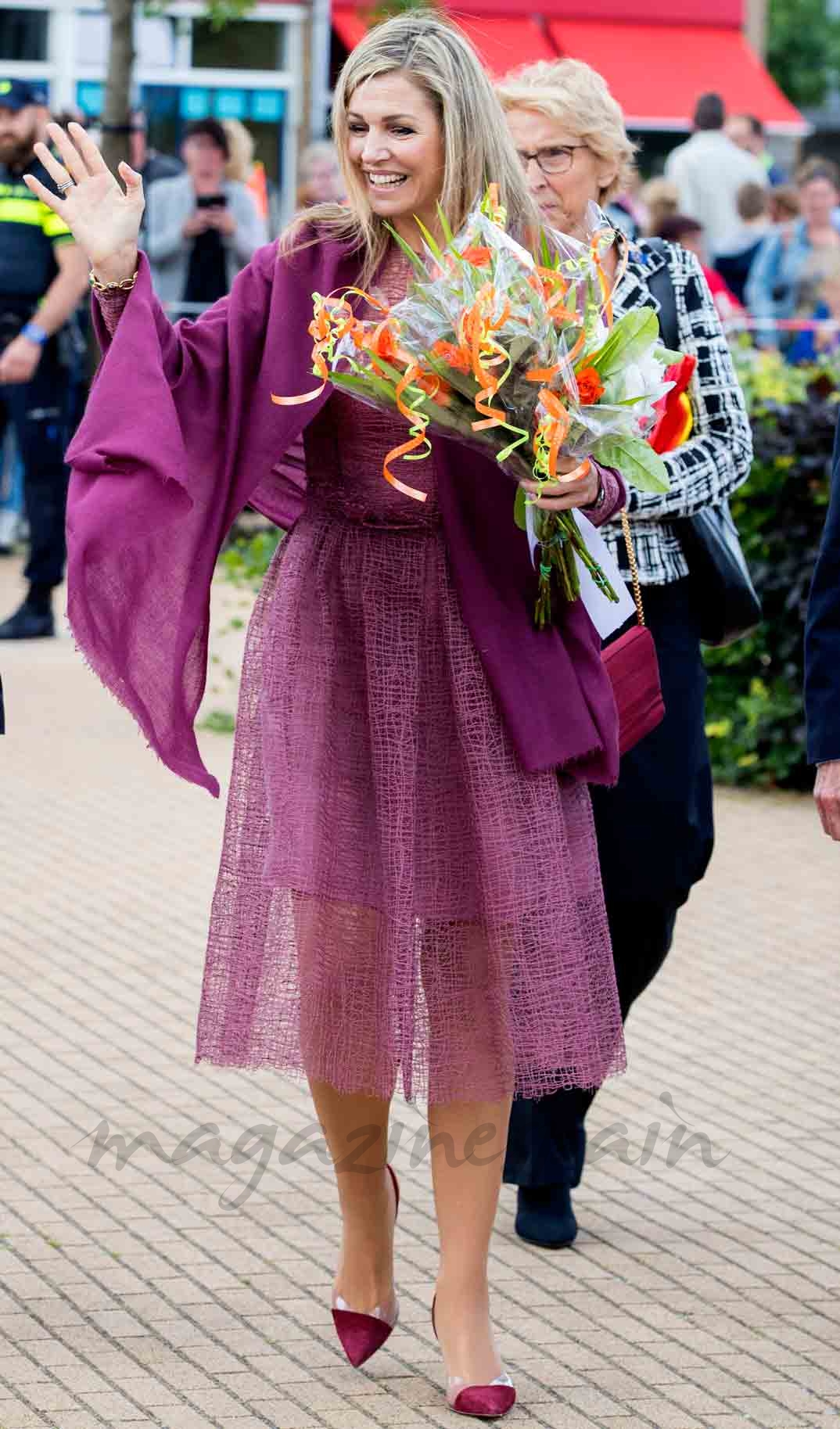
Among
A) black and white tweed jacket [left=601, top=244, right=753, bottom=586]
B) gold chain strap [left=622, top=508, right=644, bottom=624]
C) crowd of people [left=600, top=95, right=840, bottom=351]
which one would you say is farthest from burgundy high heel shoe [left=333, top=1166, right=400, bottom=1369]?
crowd of people [left=600, top=95, right=840, bottom=351]

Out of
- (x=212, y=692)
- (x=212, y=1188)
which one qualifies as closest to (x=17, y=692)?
(x=212, y=692)

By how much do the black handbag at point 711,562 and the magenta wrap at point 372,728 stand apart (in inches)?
25.2

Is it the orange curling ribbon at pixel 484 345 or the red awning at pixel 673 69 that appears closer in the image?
the orange curling ribbon at pixel 484 345

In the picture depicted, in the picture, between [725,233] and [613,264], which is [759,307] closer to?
[725,233]

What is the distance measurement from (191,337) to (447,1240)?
1480mm

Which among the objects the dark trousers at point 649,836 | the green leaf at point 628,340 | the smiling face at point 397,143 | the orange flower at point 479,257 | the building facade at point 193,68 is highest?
the building facade at point 193,68

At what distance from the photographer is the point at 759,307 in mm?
14625

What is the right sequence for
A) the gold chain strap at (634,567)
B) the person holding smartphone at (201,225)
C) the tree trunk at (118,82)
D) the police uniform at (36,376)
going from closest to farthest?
1. the gold chain strap at (634,567)
2. the police uniform at (36,376)
3. the tree trunk at (118,82)
4. the person holding smartphone at (201,225)

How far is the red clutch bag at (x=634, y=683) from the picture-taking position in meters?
3.91

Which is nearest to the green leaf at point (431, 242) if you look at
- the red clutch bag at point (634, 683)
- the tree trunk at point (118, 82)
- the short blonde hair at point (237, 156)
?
the red clutch bag at point (634, 683)

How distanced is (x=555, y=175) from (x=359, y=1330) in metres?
2.04

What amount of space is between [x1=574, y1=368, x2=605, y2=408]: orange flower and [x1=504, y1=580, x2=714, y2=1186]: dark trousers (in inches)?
35.7

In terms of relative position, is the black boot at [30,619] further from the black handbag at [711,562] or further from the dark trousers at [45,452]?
the black handbag at [711,562]

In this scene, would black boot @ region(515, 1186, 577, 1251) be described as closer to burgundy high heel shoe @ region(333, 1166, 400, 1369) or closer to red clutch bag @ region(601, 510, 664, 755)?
burgundy high heel shoe @ region(333, 1166, 400, 1369)
